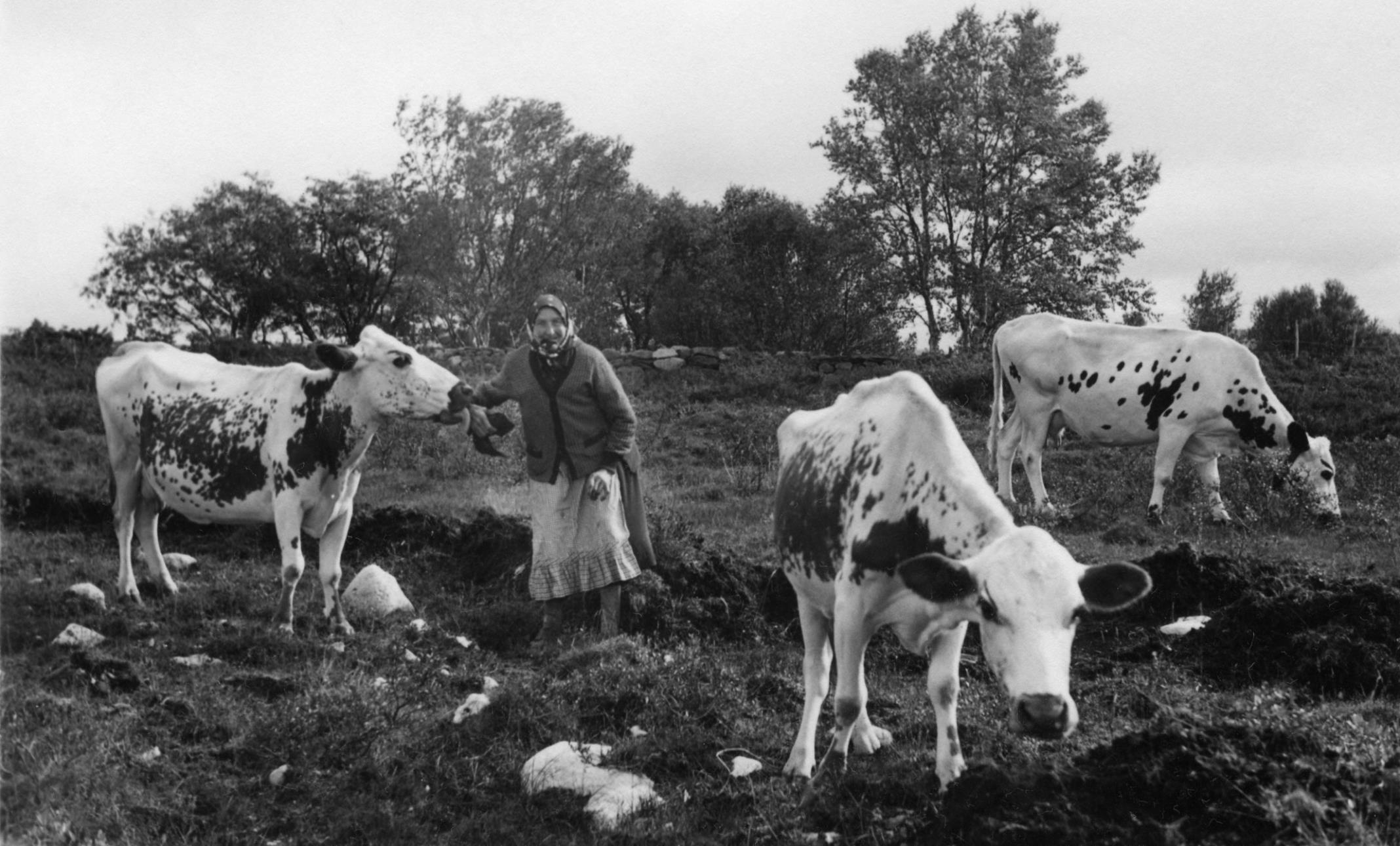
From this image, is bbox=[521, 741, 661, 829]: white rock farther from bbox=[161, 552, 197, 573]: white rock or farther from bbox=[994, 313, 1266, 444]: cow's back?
bbox=[994, 313, 1266, 444]: cow's back

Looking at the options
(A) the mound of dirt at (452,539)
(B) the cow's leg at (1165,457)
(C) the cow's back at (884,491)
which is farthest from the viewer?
(B) the cow's leg at (1165,457)

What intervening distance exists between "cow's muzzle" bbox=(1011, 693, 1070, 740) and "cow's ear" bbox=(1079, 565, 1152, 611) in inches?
18.4

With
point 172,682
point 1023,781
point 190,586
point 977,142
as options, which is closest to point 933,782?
point 1023,781

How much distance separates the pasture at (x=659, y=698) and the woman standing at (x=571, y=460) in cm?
45

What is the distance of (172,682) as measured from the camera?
6574 millimetres

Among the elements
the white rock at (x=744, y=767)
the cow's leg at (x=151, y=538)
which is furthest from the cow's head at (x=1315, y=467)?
the cow's leg at (x=151, y=538)

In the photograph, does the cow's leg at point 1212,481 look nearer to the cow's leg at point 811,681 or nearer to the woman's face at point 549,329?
the cow's leg at point 811,681

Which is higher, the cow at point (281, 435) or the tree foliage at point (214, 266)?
the tree foliage at point (214, 266)

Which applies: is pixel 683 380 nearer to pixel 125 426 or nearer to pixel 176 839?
pixel 125 426

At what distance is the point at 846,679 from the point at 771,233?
28.3 meters

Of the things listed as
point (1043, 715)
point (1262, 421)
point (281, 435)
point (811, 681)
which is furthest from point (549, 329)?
point (1262, 421)

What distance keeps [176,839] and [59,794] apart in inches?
20.6

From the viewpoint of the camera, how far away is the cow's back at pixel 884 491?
15.2ft

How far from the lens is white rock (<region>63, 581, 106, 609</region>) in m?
8.30
